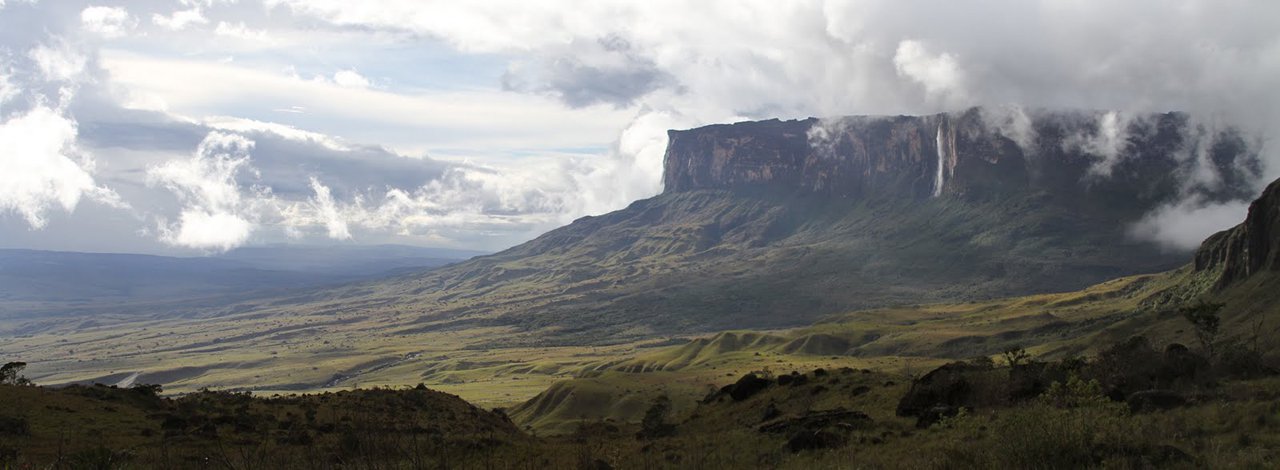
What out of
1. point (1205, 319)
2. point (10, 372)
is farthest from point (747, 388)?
point (10, 372)

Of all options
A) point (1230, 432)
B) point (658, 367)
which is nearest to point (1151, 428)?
point (1230, 432)

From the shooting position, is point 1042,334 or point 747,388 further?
point 1042,334

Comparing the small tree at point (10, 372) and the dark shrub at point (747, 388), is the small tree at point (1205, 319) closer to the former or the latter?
the dark shrub at point (747, 388)

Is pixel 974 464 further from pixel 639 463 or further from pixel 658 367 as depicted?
pixel 658 367

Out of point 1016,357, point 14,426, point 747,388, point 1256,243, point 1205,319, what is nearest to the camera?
point 14,426

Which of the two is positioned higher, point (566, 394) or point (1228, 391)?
point (1228, 391)

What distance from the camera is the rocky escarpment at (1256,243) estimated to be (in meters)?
123

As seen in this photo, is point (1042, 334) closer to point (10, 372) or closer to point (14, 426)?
point (10, 372)

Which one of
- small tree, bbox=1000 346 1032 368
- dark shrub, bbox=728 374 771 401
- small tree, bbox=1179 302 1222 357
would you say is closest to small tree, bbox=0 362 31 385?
dark shrub, bbox=728 374 771 401

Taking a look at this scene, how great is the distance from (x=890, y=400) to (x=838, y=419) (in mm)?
10523

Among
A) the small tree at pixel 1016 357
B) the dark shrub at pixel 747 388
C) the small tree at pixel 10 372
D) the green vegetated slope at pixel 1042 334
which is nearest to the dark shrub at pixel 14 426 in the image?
the small tree at pixel 10 372

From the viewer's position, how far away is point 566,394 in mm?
119000

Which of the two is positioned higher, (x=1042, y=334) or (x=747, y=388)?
(x=747, y=388)

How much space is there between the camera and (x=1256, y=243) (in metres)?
128
